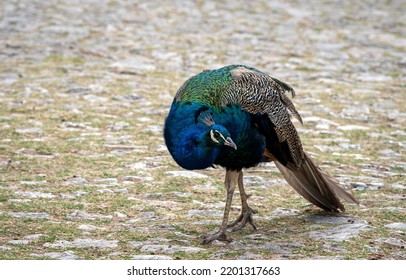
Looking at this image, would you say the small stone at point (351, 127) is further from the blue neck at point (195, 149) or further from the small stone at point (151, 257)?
the small stone at point (151, 257)

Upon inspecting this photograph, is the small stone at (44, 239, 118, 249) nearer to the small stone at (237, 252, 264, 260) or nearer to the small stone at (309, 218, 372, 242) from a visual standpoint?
the small stone at (237, 252, 264, 260)

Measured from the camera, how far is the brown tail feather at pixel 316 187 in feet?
19.1

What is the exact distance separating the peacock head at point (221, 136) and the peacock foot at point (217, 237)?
72 cm

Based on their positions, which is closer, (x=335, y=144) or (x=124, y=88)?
(x=335, y=144)

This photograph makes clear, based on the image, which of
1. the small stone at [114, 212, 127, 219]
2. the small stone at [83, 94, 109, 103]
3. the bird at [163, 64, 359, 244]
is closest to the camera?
the bird at [163, 64, 359, 244]

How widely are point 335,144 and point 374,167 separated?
0.76 meters

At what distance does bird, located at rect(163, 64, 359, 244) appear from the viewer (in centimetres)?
484

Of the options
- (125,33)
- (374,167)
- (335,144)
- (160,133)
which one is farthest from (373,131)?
(125,33)

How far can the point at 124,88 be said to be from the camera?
9789 mm

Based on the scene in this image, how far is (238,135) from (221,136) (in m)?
0.33

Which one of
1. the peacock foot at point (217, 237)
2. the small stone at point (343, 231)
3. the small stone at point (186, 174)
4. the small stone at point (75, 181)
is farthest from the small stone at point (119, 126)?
the small stone at point (343, 231)

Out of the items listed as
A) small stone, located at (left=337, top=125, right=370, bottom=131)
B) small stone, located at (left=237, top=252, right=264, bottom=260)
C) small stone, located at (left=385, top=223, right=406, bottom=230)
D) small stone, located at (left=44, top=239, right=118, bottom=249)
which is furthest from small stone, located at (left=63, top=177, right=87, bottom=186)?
small stone, located at (left=337, top=125, right=370, bottom=131)

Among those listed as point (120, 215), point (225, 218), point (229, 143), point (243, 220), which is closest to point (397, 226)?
point (243, 220)
